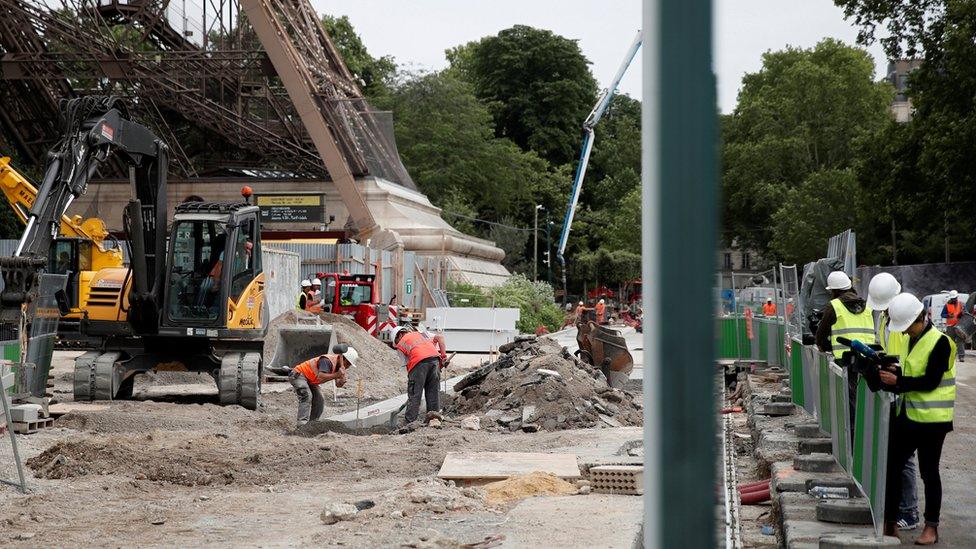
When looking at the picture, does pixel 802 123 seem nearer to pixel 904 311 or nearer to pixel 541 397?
pixel 541 397

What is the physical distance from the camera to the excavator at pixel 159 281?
56.8ft

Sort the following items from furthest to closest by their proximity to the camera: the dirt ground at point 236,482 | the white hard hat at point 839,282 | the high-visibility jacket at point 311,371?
the high-visibility jacket at point 311,371 → the white hard hat at point 839,282 → the dirt ground at point 236,482

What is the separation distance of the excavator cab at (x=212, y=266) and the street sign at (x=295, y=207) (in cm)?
2883

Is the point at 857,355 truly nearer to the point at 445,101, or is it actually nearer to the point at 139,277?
the point at 139,277

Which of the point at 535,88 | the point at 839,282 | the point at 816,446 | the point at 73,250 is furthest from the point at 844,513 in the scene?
the point at 535,88

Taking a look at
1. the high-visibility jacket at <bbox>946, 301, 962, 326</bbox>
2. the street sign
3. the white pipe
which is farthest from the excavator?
the street sign

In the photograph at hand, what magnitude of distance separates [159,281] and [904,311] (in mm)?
12645

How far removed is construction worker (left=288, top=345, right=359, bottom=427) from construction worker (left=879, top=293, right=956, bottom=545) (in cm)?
861

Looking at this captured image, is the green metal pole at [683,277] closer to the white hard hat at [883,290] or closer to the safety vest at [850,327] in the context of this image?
the white hard hat at [883,290]

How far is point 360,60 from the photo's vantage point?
237ft

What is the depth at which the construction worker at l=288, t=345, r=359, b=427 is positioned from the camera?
15.5 meters

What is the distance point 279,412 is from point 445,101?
157 ft

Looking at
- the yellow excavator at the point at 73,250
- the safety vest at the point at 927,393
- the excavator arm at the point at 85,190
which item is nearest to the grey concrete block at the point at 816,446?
the safety vest at the point at 927,393

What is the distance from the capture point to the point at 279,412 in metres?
18.7
